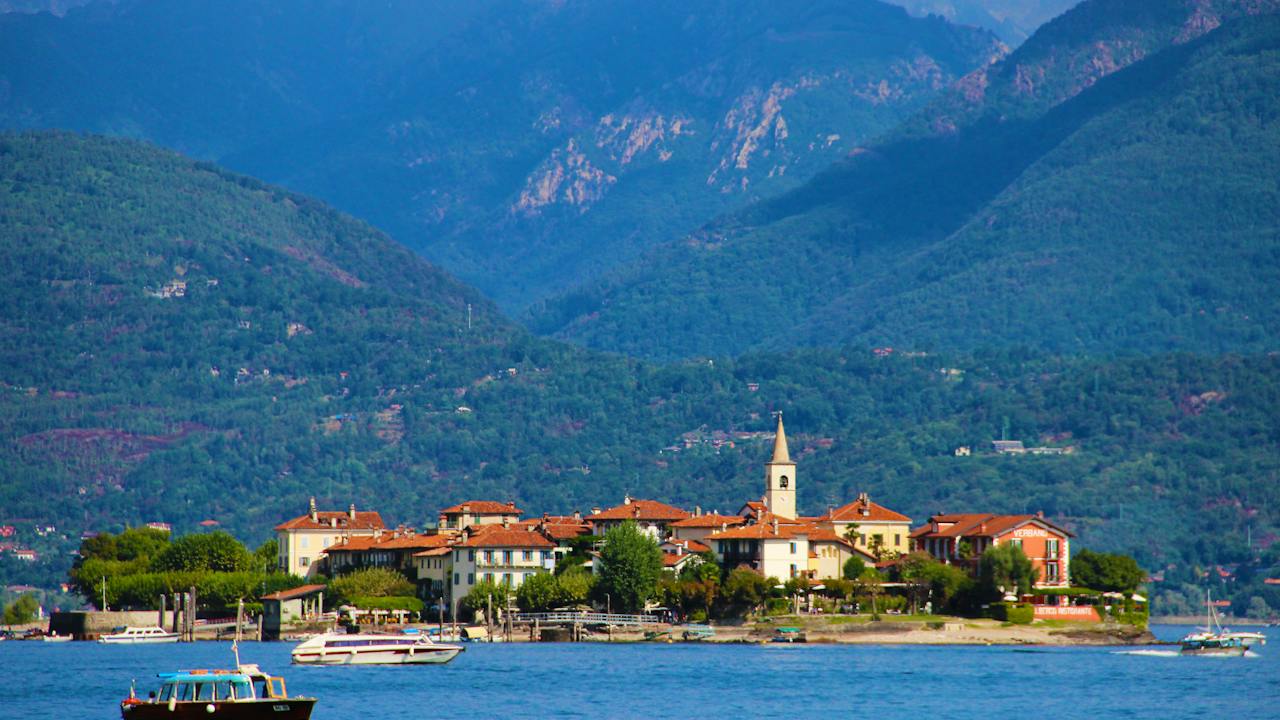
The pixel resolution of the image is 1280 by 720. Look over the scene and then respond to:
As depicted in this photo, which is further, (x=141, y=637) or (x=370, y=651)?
(x=141, y=637)

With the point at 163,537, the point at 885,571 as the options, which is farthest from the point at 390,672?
the point at 163,537

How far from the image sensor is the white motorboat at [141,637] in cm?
16112

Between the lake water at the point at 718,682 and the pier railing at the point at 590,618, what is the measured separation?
292 centimetres

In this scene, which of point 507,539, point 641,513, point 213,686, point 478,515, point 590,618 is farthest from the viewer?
point 478,515

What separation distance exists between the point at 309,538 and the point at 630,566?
1484 inches

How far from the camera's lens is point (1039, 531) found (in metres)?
157

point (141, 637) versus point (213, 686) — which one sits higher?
point (141, 637)

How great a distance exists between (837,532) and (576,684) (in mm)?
50959

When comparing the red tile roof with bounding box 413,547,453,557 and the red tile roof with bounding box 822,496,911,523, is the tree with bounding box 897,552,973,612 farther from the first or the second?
the red tile roof with bounding box 413,547,453,557

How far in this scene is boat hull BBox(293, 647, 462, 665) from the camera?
5221 inches

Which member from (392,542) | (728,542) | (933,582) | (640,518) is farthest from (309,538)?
(933,582)

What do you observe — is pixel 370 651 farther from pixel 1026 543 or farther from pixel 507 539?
pixel 1026 543

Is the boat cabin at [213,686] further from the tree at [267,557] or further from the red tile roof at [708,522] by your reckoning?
the tree at [267,557]

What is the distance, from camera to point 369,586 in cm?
16125
